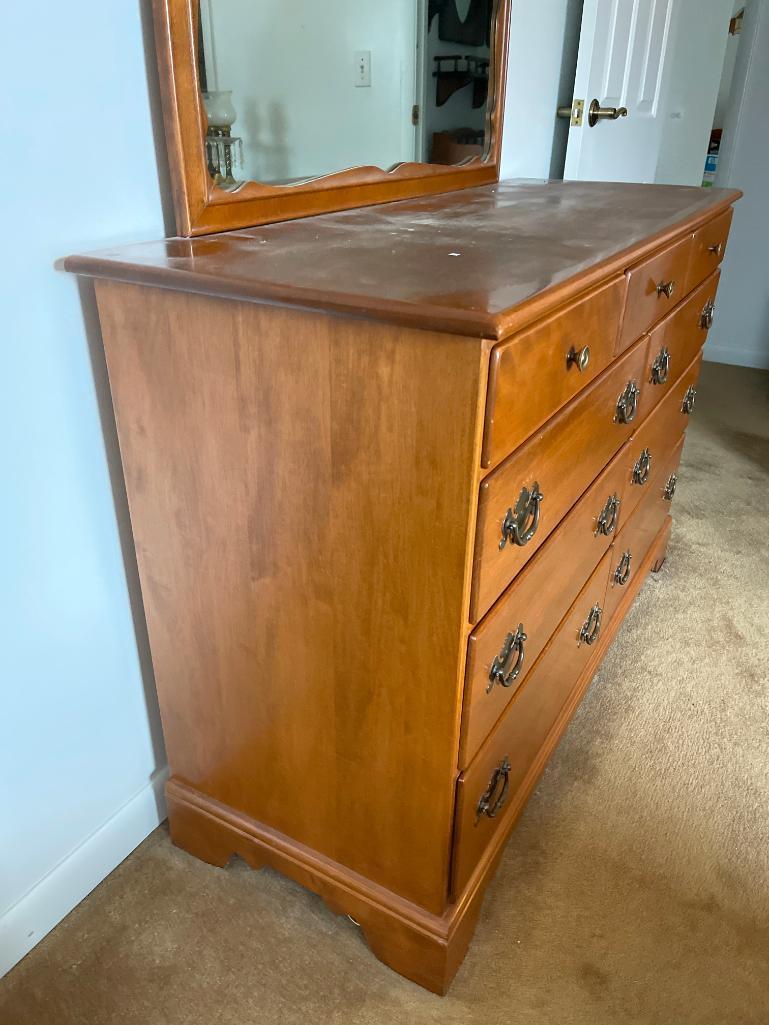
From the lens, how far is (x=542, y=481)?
38.3 inches

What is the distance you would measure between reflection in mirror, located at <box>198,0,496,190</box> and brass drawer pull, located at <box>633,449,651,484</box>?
2.29ft

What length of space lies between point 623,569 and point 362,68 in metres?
1.07

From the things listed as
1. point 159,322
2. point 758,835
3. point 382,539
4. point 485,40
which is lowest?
point 758,835

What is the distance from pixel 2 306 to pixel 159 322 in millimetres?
182

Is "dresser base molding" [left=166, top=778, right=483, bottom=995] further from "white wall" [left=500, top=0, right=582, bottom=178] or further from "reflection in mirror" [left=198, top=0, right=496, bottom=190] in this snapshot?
"white wall" [left=500, top=0, right=582, bottom=178]

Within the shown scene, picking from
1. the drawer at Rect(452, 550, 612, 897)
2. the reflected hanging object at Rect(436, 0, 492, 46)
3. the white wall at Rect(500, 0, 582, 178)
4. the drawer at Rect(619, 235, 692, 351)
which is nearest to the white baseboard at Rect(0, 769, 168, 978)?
the drawer at Rect(452, 550, 612, 897)

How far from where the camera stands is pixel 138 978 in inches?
45.2

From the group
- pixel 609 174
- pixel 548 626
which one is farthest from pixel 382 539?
pixel 609 174

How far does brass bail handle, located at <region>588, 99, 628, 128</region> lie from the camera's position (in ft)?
6.63

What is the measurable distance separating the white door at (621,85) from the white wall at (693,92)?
19.6 inches

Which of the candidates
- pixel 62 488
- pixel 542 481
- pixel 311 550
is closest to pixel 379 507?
pixel 311 550

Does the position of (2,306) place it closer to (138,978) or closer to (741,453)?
(138,978)

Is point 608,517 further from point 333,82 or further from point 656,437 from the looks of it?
point 333,82

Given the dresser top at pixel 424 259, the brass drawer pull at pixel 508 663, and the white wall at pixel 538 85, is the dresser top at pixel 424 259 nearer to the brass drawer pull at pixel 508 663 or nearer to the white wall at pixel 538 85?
the brass drawer pull at pixel 508 663
